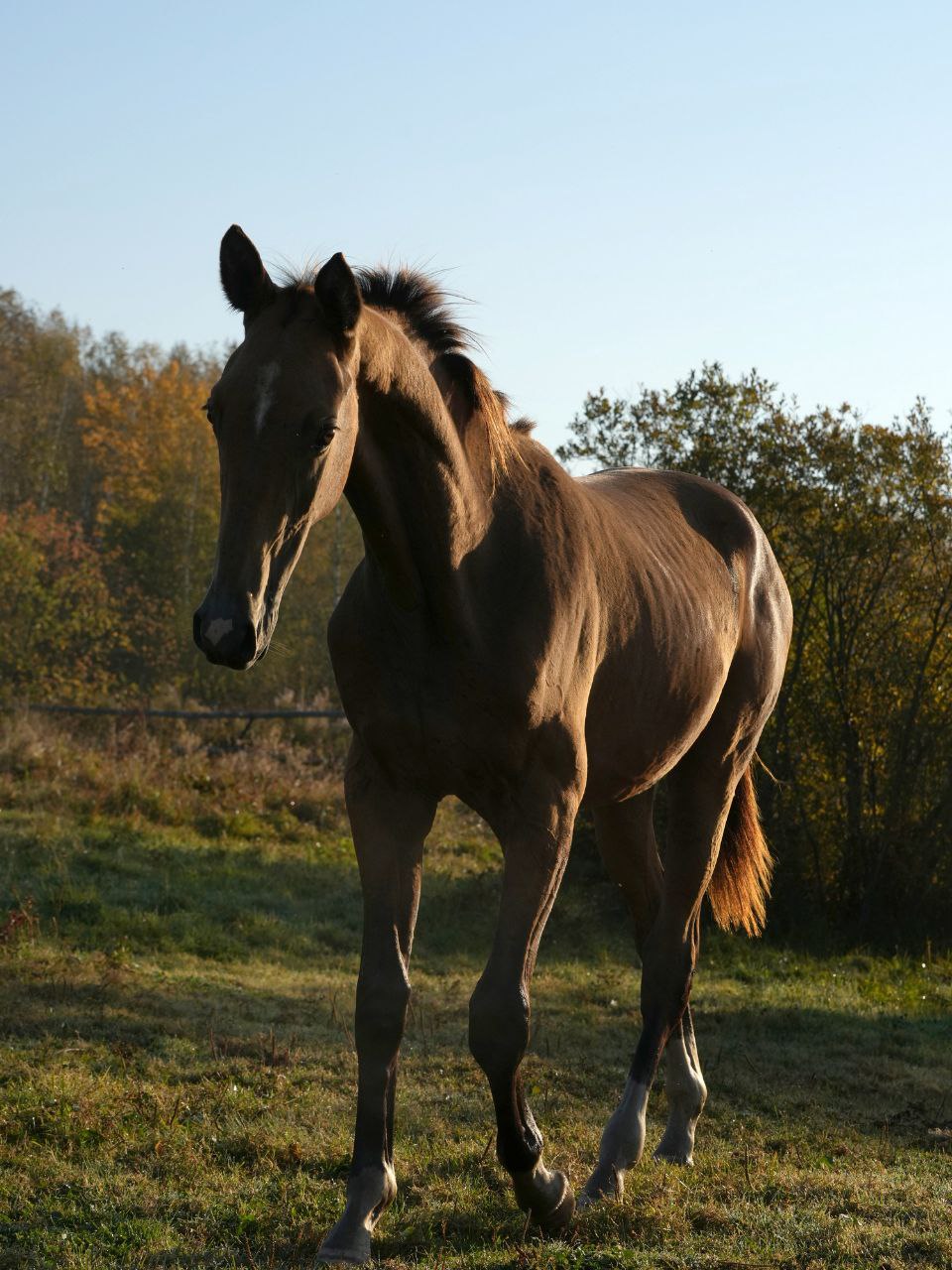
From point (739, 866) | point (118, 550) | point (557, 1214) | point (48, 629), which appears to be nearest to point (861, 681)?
point (739, 866)

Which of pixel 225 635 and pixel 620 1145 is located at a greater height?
pixel 225 635

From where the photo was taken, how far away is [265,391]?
3.18 m

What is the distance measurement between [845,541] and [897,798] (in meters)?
2.14

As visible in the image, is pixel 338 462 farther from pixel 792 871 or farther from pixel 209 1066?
pixel 792 871

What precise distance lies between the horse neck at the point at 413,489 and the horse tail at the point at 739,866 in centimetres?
290

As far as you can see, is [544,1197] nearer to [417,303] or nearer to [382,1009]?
[382,1009]

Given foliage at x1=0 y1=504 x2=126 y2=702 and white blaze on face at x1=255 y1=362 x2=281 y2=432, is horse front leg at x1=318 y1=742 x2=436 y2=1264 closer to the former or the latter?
white blaze on face at x1=255 y1=362 x2=281 y2=432

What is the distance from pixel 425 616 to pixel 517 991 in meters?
1.09

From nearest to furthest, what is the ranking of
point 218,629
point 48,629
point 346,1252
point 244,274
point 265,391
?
point 218,629 < point 265,391 < point 244,274 < point 346,1252 < point 48,629

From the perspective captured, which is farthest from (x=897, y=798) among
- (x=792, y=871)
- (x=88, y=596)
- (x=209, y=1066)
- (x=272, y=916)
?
(x=88, y=596)

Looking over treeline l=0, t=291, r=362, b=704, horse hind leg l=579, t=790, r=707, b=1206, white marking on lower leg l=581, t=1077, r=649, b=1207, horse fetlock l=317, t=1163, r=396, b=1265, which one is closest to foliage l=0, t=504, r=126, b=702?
treeline l=0, t=291, r=362, b=704

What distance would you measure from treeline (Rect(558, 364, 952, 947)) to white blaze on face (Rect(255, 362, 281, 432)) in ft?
27.7

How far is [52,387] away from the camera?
4700 centimetres

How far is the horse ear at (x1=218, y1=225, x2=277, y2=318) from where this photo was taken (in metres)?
3.47
